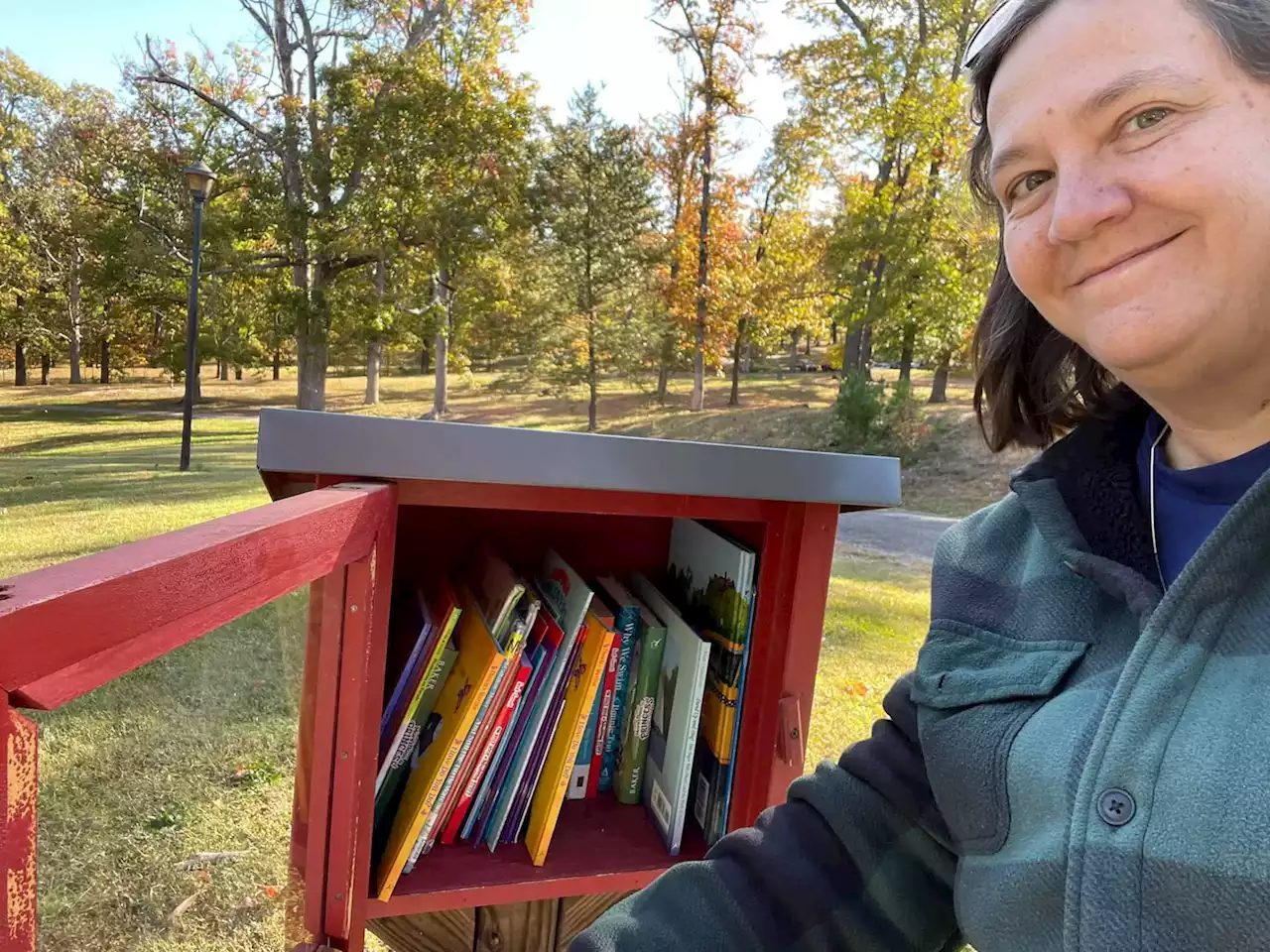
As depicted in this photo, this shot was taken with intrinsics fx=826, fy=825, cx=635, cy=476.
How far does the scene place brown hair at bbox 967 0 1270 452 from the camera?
1.22 m

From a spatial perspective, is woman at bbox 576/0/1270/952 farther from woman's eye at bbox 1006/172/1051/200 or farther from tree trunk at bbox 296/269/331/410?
tree trunk at bbox 296/269/331/410

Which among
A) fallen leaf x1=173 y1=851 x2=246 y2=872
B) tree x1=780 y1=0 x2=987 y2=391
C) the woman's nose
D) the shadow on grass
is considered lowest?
fallen leaf x1=173 y1=851 x2=246 y2=872

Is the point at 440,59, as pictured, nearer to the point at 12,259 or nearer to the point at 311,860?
the point at 12,259

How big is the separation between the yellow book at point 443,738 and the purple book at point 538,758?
6.2 inches

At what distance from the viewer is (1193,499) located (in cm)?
96

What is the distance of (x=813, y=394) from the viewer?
22.5 meters

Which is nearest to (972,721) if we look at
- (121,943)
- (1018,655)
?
(1018,655)

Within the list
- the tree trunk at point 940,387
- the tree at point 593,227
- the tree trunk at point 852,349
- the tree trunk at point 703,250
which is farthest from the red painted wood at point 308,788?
the tree trunk at point 703,250

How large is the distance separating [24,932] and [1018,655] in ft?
3.01

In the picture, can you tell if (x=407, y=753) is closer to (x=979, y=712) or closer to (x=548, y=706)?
(x=548, y=706)

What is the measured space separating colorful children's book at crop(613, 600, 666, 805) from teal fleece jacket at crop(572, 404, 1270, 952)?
0.53 metres

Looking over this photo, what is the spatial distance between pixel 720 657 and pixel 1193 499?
2.65 feet

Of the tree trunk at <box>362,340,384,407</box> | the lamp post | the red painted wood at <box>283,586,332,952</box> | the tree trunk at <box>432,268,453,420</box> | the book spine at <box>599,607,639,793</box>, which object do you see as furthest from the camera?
the tree trunk at <box>362,340,384,407</box>

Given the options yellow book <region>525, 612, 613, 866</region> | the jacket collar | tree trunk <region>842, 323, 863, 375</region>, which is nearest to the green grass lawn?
yellow book <region>525, 612, 613, 866</region>
